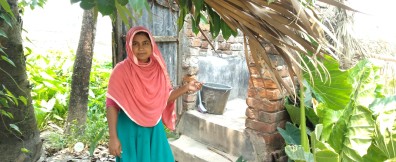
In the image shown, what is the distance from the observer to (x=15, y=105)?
1.76m

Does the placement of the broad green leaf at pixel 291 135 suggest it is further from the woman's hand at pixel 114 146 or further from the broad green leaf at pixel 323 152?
the woman's hand at pixel 114 146

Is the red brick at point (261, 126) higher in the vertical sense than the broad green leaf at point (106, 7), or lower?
lower

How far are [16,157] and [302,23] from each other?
158cm

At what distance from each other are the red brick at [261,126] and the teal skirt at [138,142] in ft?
3.47

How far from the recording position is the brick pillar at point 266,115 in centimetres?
292

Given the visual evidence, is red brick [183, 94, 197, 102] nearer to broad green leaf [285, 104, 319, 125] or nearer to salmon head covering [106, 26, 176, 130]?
broad green leaf [285, 104, 319, 125]

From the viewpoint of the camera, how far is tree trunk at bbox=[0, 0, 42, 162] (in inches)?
64.9

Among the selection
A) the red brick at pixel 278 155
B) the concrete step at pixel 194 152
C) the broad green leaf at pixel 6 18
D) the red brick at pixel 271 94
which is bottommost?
the concrete step at pixel 194 152

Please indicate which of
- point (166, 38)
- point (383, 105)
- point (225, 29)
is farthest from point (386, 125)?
point (166, 38)

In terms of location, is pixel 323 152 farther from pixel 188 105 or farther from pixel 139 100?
pixel 188 105

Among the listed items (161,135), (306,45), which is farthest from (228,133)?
(306,45)

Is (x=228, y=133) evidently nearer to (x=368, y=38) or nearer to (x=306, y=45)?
(x=368, y=38)

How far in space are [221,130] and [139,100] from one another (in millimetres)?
1419

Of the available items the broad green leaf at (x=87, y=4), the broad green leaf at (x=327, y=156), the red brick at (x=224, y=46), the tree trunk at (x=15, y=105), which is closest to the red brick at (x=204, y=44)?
the red brick at (x=224, y=46)
